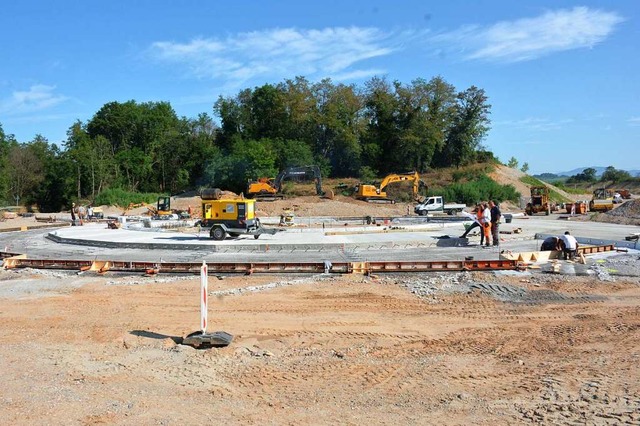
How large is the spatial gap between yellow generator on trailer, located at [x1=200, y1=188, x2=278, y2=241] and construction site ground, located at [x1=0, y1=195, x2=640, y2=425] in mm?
9208

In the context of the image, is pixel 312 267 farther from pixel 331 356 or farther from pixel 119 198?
pixel 119 198

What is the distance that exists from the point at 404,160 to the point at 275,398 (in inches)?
2298

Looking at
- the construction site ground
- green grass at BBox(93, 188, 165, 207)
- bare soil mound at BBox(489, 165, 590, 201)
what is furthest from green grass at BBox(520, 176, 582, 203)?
the construction site ground

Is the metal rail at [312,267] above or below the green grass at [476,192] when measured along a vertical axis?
below

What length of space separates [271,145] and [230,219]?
129 feet

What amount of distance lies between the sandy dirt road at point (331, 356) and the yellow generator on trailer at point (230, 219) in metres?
10.1

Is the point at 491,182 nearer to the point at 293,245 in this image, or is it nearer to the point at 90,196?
the point at 293,245

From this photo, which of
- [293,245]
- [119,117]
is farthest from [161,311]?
[119,117]

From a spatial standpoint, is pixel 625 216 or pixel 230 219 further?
pixel 625 216

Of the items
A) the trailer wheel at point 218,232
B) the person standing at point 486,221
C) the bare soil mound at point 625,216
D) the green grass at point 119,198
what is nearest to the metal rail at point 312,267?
the person standing at point 486,221

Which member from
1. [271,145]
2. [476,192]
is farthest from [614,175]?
[271,145]

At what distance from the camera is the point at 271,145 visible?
6112cm

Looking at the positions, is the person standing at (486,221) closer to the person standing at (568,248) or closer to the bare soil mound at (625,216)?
the person standing at (568,248)

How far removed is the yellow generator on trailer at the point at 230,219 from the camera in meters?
22.5
